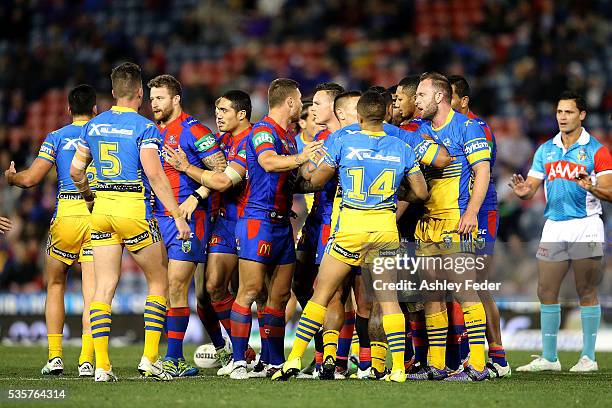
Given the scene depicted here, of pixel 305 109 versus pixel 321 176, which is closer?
pixel 321 176

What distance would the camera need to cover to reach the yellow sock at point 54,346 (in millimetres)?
10758

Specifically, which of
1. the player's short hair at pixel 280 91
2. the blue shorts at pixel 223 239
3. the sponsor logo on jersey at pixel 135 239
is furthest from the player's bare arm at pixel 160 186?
the player's short hair at pixel 280 91

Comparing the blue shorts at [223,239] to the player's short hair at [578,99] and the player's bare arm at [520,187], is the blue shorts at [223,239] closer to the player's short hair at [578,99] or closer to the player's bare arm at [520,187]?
the player's bare arm at [520,187]

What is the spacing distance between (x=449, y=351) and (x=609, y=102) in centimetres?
1076

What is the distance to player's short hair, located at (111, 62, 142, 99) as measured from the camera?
9.60 m

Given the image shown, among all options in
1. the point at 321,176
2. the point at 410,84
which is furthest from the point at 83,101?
the point at 410,84

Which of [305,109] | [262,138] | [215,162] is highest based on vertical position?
[305,109]

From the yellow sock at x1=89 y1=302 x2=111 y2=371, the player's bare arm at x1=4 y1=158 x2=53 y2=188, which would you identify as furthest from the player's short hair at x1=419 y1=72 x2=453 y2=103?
the player's bare arm at x1=4 y1=158 x2=53 y2=188

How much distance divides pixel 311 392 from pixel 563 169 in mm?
Result: 4548

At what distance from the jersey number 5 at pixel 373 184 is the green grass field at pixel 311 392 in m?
1.70

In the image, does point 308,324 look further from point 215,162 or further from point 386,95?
point 386,95

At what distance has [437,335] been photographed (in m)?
10.0

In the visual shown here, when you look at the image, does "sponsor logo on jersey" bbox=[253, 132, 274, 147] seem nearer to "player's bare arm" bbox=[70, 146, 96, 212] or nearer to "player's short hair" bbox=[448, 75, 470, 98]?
"player's bare arm" bbox=[70, 146, 96, 212]

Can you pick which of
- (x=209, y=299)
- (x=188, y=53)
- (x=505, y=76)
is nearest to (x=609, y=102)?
(x=505, y=76)
